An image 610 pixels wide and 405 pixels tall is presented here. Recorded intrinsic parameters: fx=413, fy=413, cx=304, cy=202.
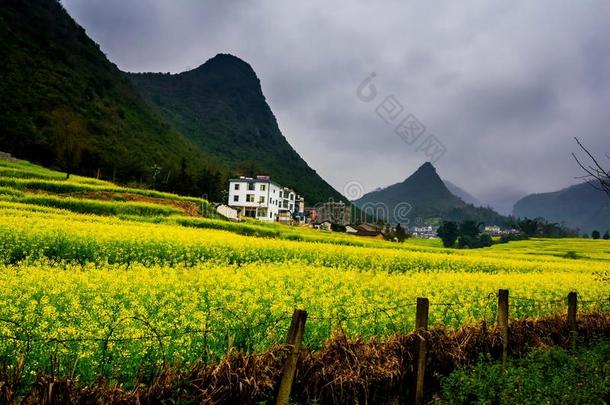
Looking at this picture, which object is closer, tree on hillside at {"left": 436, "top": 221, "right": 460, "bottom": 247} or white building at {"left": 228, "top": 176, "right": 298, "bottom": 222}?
white building at {"left": 228, "top": 176, "right": 298, "bottom": 222}

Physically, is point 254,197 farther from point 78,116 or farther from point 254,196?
point 78,116

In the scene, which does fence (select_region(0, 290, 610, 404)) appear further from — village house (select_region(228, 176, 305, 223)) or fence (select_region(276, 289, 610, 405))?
village house (select_region(228, 176, 305, 223))

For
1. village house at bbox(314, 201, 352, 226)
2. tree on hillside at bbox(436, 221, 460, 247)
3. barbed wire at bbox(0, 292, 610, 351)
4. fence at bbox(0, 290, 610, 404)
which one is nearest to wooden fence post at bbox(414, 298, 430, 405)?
fence at bbox(0, 290, 610, 404)

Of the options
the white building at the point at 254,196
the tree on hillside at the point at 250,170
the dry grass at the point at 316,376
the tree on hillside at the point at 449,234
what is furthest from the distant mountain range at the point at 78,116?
the dry grass at the point at 316,376

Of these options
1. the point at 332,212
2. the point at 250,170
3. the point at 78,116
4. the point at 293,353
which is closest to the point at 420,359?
the point at 293,353

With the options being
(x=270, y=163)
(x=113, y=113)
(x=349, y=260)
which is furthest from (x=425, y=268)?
(x=270, y=163)

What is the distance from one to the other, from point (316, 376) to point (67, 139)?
6107 cm

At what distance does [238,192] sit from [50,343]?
71.8 m

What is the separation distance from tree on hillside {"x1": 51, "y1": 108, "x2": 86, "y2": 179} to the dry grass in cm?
5479

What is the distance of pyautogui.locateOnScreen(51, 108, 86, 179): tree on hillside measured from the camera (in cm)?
5588

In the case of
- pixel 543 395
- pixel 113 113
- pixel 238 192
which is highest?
pixel 113 113

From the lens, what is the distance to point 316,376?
527 cm

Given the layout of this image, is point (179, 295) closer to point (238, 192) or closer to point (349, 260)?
point (349, 260)

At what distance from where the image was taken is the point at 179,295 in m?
9.12
